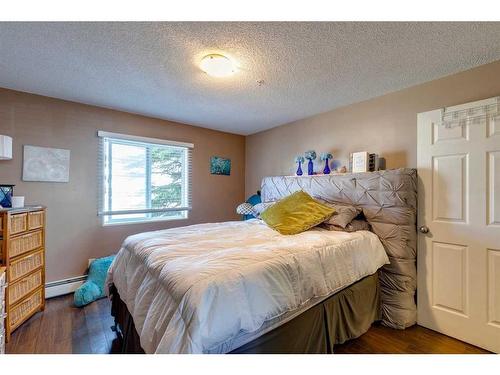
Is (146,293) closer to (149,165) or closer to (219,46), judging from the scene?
(219,46)

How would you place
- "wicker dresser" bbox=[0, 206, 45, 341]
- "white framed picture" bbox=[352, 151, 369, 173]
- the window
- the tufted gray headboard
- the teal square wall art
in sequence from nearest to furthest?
"wicker dresser" bbox=[0, 206, 45, 341], the tufted gray headboard, "white framed picture" bbox=[352, 151, 369, 173], the window, the teal square wall art

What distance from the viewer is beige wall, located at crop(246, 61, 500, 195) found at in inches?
76.7

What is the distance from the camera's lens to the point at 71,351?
174 centimetres

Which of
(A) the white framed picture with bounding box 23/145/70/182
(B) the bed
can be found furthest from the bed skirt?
(A) the white framed picture with bounding box 23/145/70/182

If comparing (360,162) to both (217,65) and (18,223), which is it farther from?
(18,223)

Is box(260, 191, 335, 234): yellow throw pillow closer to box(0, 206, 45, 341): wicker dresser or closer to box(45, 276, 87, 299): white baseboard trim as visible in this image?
box(0, 206, 45, 341): wicker dresser

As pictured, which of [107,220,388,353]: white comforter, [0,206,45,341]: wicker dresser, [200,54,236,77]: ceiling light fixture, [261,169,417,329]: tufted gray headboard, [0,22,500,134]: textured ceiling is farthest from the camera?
[261,169,417,329]: tufted gray headboard

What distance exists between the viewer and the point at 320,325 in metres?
1.57

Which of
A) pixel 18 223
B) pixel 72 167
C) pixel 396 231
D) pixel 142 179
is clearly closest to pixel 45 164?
pixel 72 167

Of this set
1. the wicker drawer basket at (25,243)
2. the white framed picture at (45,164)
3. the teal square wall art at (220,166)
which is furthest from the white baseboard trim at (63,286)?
the teal square wall art at (220,166)

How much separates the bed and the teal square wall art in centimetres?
164

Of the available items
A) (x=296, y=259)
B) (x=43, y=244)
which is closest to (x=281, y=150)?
(x=296, y=259)

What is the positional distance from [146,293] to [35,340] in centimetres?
142

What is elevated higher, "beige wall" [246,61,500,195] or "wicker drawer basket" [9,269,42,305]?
"beige wall" [246,61,500,195]
